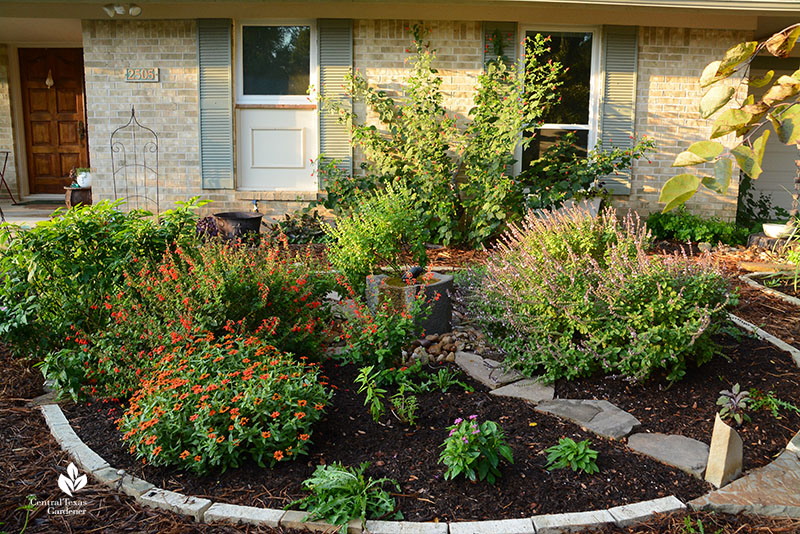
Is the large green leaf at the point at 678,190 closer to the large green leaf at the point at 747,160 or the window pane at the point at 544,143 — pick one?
the large green leaf at the point at 747,160

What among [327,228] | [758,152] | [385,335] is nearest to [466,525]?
[385,335]

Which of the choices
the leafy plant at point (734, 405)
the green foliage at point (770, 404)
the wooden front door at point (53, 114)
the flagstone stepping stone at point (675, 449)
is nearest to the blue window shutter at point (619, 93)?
the green foliage at point (770, 404)

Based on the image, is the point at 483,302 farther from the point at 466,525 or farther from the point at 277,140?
the point at 277,140

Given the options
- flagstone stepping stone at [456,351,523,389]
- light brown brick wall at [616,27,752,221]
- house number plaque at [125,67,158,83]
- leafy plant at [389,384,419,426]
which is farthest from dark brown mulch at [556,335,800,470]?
house number plaque at [125,67,158,83]

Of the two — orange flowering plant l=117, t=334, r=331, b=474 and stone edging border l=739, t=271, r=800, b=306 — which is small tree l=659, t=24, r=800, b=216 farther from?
stone edging border l=739, t=271, r=800, b=306

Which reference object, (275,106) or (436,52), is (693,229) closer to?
(436,52)

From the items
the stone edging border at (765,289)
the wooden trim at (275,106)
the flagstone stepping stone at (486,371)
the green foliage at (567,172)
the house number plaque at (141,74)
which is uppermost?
the house number plaque at (141,74)

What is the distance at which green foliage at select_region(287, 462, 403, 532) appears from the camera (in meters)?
2.57

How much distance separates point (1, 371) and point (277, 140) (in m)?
5.14

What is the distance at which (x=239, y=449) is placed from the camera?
295 cm

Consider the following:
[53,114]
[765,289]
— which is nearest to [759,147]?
[765,289]

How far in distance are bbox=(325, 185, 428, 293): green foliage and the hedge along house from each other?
11.8 feet

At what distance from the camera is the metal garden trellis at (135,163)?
27.9ft

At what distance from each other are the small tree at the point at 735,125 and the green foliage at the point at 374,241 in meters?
3.55
